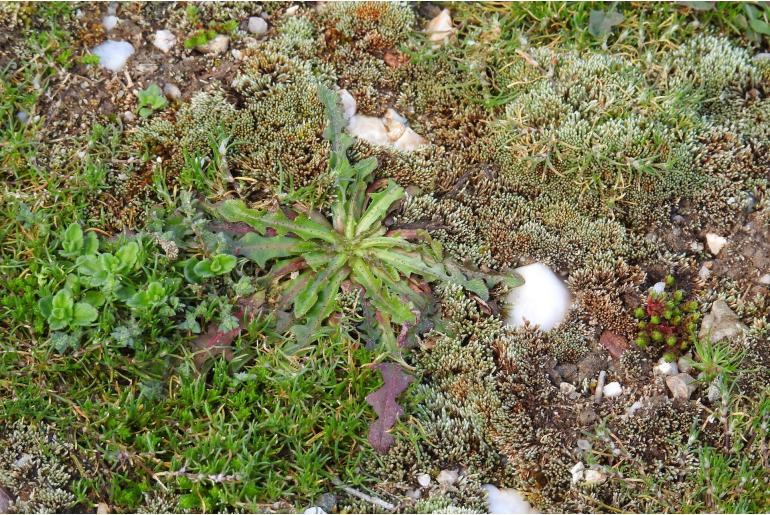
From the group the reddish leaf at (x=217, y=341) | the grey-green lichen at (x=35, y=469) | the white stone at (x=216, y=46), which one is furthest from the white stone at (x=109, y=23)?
the grey-green lichen at (x=35, y=469)

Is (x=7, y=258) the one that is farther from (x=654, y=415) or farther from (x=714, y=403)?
(x=714, y=403)

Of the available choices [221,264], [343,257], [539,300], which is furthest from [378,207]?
[539,300]

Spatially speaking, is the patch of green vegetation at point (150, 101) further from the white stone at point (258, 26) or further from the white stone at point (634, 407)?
the white stone at point (634, 407)

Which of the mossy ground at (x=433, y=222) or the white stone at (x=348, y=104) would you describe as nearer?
the mossy ground at (x=433, y=222)

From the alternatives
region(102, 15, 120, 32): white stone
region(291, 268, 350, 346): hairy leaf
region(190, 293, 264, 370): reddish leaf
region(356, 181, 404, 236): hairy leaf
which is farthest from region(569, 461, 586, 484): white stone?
region(102, 15, 120, 32): white stone

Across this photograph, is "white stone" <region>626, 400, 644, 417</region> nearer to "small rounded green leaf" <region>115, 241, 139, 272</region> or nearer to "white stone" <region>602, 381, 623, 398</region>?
"white stone" <region>602, 381, 623, 398</region>

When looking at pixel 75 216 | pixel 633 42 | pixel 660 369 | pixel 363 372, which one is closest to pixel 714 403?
pixel 660 369
